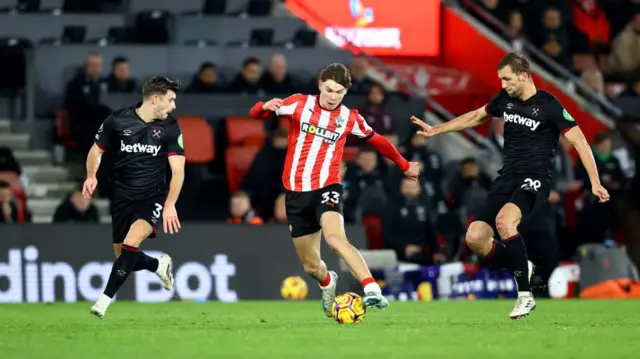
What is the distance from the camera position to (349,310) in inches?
435

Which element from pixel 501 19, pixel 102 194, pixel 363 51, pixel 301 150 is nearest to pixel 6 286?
pixel 102 194

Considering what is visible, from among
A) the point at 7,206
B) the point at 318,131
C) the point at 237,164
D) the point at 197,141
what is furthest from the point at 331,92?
the point at 197,141

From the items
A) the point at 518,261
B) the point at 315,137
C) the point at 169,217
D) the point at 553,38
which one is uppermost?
the point at 553,38

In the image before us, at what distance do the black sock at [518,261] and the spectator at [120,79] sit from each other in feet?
29.2

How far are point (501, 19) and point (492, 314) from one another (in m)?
12.4

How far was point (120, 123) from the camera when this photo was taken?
1204 centimetres

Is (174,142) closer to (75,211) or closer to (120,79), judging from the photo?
(75,211)

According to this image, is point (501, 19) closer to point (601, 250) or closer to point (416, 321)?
point (601, 250)

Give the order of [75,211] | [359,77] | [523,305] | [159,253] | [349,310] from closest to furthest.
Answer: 1. [349,310]
2. [523,305]
3. [159,253]
4. [75,211]
5. [359,77]

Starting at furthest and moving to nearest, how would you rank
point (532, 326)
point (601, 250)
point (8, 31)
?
1. point (8, 31)
2. point (601, 250)
3. point (532, 326)

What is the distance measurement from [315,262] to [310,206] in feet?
1.73

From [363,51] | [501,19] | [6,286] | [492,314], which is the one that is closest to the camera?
[492,314]

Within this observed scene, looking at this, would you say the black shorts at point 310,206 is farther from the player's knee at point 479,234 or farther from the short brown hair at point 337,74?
the player's knee at point 479,234

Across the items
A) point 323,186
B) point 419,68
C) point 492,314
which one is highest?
point 419,68
